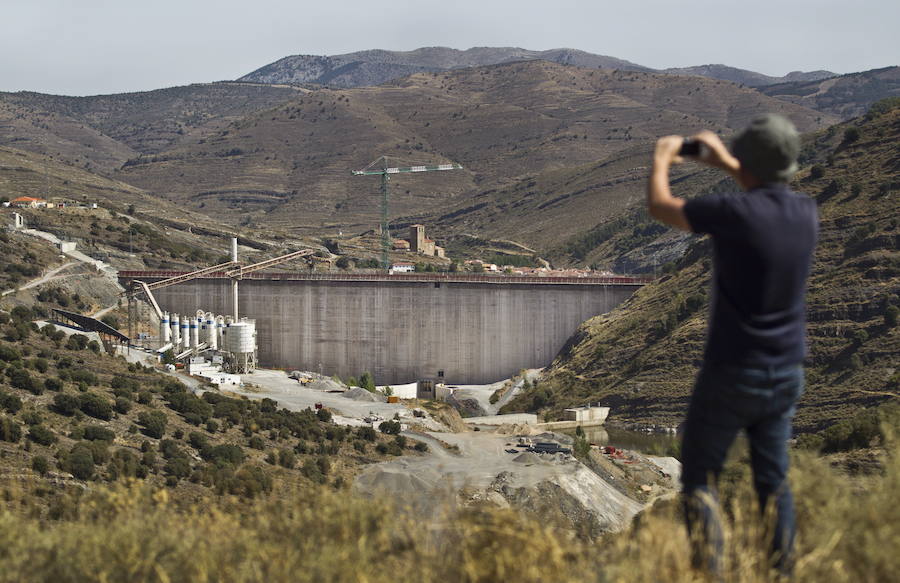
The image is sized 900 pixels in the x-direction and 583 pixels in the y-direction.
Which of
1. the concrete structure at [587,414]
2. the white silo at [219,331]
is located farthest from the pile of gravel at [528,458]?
the white silo at [219,331]

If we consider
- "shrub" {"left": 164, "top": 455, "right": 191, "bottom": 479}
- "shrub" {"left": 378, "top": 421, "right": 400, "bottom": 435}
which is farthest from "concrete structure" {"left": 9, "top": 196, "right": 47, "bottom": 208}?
"shrub" {"left": 164, "top": 455, "right": 191, "bottom": 479}

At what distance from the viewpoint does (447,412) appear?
78938mm

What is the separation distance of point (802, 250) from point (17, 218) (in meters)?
129

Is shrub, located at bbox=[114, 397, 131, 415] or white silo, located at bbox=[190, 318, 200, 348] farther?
white silo, located at bbox=[190, 318, 200, 348]

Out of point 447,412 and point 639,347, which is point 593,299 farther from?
point 447,412

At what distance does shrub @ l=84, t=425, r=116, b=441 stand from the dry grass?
1456 inches

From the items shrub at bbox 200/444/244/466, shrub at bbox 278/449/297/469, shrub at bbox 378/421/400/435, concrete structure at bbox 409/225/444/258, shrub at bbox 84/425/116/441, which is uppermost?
concrete structure at bbox 409/225/444/258

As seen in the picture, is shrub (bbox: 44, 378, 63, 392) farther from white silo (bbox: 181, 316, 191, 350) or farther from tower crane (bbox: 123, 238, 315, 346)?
tower crane (bbox: 123, 238, 315, 346)

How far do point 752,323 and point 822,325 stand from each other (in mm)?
75609

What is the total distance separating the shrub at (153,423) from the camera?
48.9m

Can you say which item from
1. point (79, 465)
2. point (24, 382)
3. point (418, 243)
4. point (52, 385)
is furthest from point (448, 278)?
point (79, 465)

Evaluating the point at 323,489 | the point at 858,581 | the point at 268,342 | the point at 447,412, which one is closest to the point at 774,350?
the point at 858,581

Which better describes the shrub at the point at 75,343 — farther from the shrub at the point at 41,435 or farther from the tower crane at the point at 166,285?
the shrub at the point at 41,435

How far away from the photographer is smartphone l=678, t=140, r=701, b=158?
7.09 metres
